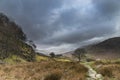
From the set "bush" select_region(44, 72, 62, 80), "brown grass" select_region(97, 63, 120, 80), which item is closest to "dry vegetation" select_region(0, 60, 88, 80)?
"bush" select_region(44, 72, 62, 80)

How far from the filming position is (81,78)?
82.6ft

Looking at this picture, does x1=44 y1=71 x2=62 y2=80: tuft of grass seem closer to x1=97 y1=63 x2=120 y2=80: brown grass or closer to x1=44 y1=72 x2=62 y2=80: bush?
x1=44 y1=72 x2=62 y2=80: bush

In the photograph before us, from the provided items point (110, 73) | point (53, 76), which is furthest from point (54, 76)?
point (110, 73)

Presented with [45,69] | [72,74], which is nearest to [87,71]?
[72,74]

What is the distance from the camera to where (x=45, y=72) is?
28.6 metres

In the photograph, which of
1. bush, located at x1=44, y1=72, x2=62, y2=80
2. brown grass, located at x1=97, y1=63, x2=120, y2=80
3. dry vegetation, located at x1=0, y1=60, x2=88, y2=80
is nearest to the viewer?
bush, located at x1=44, y1=72, x2=62, y2=80

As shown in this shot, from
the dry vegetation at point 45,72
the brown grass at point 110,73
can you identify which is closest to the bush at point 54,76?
the dry vegetation at point 45,72

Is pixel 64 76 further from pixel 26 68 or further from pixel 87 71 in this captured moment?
pixel 26 68

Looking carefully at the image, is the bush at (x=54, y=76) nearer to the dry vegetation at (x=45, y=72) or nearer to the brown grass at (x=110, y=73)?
the dry vegetation at (x=45, y=72)

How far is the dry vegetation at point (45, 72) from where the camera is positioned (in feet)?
85.5

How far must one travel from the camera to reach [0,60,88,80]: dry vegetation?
26048mm

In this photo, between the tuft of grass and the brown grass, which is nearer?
the tuft of grass

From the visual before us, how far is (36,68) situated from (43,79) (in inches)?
216

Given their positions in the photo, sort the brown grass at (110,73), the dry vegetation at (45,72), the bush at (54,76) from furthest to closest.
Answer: the brown grass at (110,73), the dry vegetation at (45,72), the bush at (54,76)
